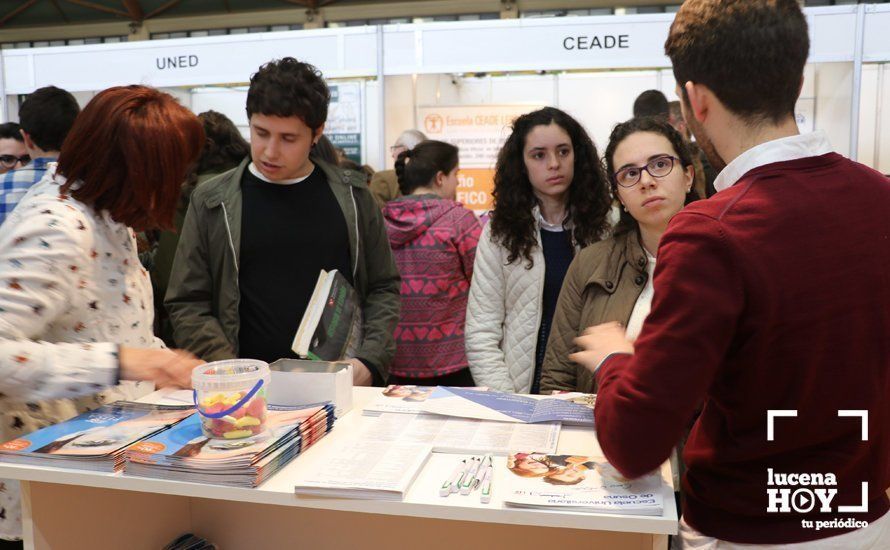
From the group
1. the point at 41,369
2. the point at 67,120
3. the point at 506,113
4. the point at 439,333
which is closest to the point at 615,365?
the point at 41,369

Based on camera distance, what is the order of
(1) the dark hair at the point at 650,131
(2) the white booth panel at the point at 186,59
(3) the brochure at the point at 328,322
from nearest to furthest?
(3) the brochure at the point at 328,322 < (1) the dark hair at the point at 650,131 < (2) the white booth panel at the point at 186,59

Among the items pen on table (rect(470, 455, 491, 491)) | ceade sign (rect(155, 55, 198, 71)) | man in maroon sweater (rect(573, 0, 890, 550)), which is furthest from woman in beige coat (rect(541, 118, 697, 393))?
ceade sign (rect(155, 55, 198, 71))

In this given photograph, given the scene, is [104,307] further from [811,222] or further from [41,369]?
[811,222]

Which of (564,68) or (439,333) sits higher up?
(564,68)

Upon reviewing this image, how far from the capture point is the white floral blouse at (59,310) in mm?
1315

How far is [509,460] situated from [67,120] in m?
2.61

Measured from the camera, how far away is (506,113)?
5.69 meters

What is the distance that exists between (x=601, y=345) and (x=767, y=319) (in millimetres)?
294

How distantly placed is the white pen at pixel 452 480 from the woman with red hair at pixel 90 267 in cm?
58

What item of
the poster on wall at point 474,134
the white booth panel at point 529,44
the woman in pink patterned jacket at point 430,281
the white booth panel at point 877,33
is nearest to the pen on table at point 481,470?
the woman in pink patterned jacket at point 430,281

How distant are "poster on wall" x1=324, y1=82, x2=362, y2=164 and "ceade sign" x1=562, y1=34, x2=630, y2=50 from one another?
2.32 m

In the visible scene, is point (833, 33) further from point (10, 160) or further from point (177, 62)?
point (10, 160)

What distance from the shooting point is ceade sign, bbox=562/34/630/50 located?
4.19 m

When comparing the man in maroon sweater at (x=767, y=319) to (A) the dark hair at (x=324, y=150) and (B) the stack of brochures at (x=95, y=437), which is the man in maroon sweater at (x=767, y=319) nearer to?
(B) the stack of brochures at (x=95, y=437)
